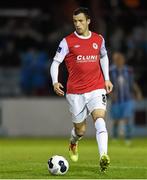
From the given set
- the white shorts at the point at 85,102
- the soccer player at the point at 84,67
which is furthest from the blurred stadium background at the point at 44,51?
the soccer player at the point at 84,67

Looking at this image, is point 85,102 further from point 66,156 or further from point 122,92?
point 122,92

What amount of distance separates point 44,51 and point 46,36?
717mm

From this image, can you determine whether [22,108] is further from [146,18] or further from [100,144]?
[100,144]

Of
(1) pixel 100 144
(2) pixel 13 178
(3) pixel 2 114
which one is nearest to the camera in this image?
(2) pixel 13 178

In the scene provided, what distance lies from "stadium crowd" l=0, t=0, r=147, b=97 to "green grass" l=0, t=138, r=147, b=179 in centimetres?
305

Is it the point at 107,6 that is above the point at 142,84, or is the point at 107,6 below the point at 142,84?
above

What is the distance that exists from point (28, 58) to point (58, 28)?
1.57 m

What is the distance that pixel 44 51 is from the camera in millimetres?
29188

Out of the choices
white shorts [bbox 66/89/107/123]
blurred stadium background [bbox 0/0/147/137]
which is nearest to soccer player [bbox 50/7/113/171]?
white shorts [bbox 66/89/107/123]

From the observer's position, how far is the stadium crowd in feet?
94.0

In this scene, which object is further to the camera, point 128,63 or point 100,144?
point 128,63

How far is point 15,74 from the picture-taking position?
1127 inches

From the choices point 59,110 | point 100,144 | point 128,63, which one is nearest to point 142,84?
point 128,63

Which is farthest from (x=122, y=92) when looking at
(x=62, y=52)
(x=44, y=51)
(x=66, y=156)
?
(x=62, y=52)
